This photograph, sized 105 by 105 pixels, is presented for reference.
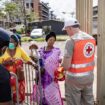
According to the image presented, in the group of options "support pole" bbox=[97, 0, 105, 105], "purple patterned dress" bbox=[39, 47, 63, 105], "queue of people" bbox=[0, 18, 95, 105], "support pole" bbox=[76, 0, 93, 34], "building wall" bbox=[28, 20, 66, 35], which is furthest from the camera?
"building wall" bbox=[28, 20, 66, 35]

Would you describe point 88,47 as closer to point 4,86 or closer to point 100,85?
point 100,85

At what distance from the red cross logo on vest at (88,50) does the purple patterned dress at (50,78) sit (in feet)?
2.92

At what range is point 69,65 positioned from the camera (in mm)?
4488

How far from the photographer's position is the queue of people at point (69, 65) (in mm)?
4445

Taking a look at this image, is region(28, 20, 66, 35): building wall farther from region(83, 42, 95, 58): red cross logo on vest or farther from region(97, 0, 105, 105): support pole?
region(83, 42, 95, 58): red cross logo on vest

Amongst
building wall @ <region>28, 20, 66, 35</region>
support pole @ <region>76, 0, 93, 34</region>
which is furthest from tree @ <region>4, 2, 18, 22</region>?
support pole @ <region>76, 0, 93, 34</region>

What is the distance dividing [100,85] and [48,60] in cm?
95

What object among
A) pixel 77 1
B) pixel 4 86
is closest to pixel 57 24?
pixel 77 1

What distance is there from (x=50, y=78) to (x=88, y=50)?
1158 mm

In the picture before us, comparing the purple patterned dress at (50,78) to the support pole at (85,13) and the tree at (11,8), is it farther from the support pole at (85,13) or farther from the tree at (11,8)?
the tree at (11,8)

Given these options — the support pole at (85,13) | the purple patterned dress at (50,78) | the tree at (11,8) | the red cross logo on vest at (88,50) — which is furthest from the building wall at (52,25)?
the red cross logo on vest at (88,50)

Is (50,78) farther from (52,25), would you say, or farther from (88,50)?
(52,25)

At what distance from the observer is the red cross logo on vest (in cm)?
445

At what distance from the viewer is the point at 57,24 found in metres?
→ 53.8
